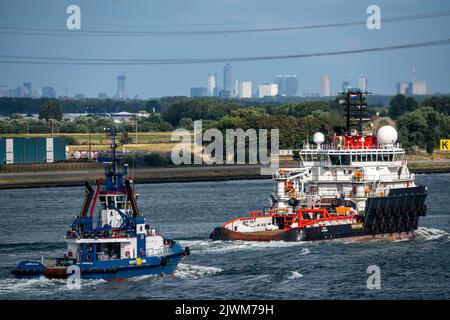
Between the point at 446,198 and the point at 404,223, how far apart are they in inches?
1149

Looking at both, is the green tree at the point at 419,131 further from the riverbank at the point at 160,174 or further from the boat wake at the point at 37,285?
the boat wake at the point at 37,285

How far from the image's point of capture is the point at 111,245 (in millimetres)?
58000

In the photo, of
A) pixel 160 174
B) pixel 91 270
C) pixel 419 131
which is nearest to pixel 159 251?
pixel 91 270

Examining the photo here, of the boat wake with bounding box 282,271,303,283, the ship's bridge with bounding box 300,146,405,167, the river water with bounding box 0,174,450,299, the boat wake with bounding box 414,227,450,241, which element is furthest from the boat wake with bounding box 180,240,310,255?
the boat wake with bounding box 414,227,450,241

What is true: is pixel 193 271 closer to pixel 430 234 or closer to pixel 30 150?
pixel 430 234

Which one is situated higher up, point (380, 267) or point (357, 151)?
point (357, 151)

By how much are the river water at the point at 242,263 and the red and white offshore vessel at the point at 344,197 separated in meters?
1.04

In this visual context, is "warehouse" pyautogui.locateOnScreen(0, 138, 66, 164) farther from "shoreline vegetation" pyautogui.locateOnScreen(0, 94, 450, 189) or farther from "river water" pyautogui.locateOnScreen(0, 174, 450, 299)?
"river water" pyautogui.locateOnScreen(0, 174, 450, 299)

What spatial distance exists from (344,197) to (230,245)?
12088mm

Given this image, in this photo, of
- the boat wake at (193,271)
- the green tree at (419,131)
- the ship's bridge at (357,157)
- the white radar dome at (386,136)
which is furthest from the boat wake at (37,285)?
the green tree at (419,131)

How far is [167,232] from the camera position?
7825 centimetres

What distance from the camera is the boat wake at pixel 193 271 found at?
5919 cm
